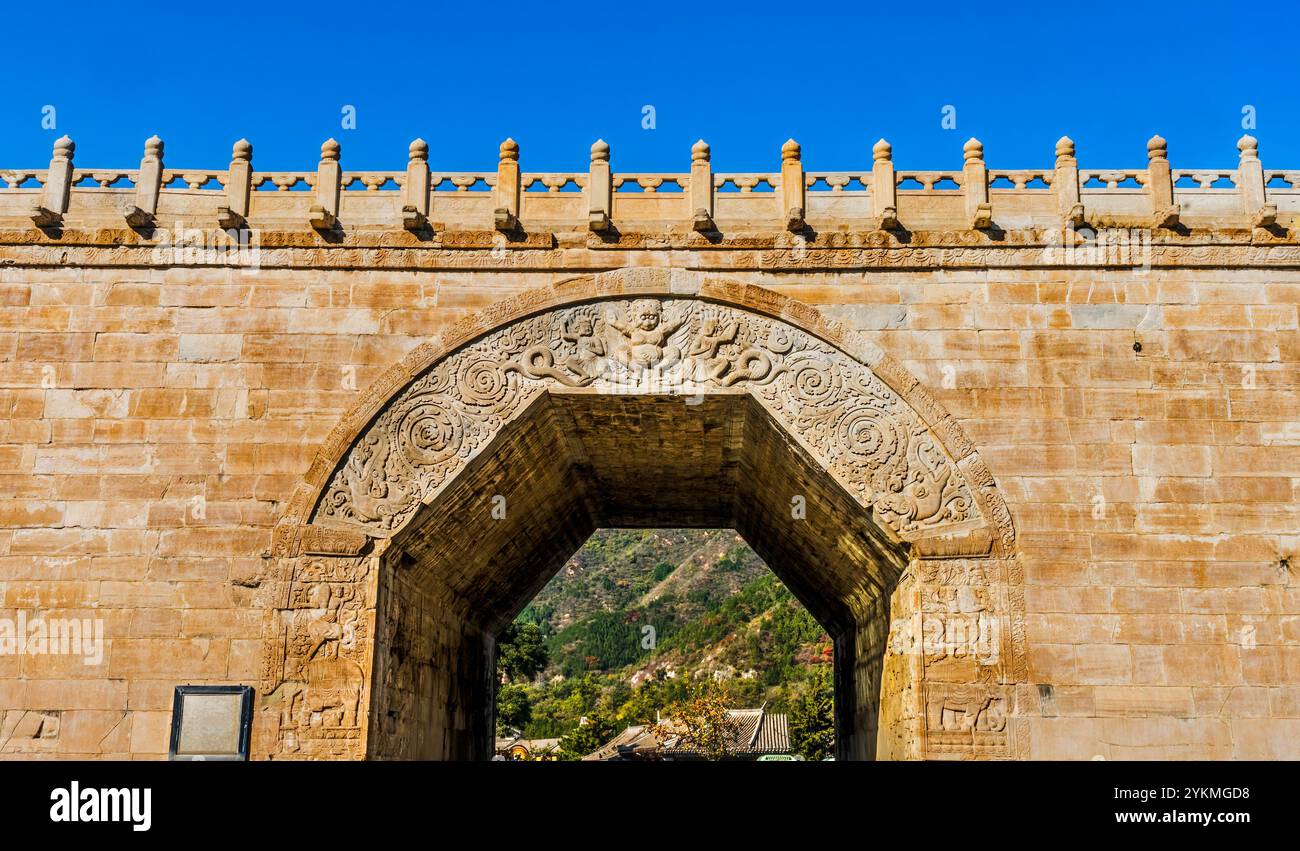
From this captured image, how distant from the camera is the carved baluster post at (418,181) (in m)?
12.7

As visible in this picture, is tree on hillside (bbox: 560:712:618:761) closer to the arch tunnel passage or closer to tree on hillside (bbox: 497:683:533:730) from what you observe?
tree on hillside (bbox: 497:683:533:730)

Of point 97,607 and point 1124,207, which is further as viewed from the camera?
point 1124,207

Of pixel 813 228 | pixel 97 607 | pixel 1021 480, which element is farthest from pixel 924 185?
pixel 97 607

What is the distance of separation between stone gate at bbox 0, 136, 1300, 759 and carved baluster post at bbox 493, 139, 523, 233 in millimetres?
56

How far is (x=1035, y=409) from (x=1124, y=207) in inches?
106

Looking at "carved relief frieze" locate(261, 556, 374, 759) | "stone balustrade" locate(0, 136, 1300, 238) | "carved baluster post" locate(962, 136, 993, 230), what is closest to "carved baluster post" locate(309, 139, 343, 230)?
"stone balustrade" locate(0, 136, 1300, 238)

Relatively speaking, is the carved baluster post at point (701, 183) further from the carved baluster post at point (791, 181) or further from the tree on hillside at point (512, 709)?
the tree on hillside at point (512, 709)

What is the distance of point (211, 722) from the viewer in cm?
1112

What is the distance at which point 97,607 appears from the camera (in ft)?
37.7

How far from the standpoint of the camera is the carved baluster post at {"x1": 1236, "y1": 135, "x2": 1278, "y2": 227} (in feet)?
40.9

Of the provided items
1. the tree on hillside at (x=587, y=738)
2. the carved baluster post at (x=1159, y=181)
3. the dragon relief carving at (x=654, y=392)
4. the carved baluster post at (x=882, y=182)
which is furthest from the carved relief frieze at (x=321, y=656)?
the tree on hillside at (x=587, y=738)

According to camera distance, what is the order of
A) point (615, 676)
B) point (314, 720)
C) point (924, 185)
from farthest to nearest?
1. point (615, 676)
2. point (924, 185)
3. point (314, 720)
